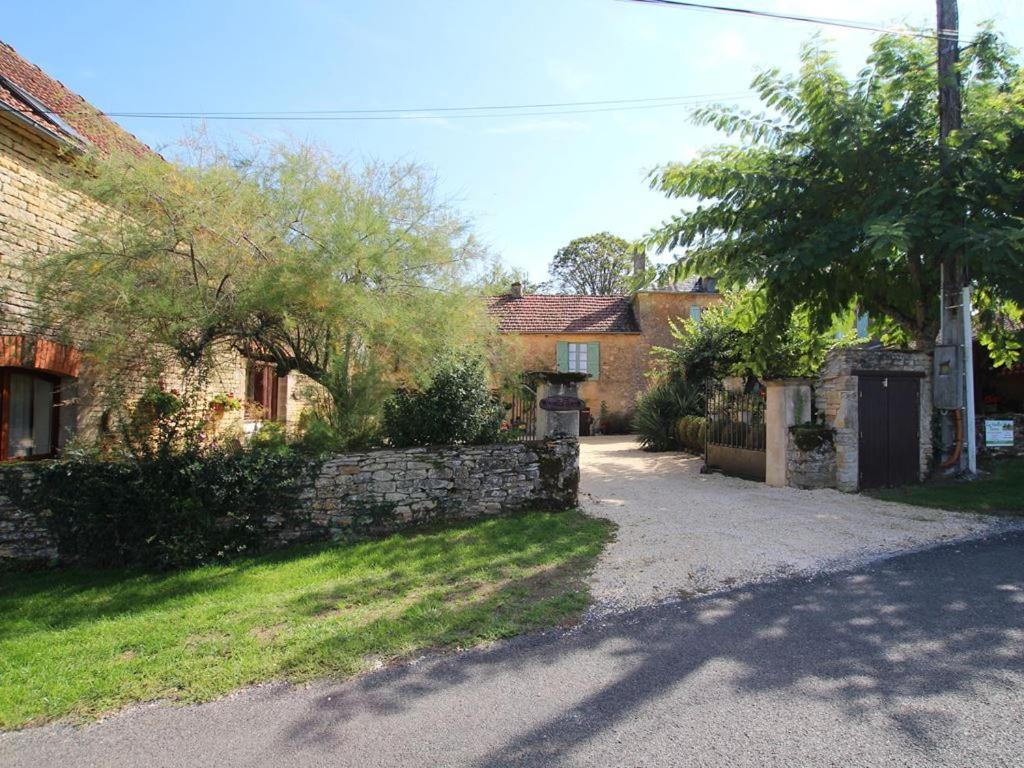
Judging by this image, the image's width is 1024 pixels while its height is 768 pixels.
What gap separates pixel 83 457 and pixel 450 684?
5.47 metres

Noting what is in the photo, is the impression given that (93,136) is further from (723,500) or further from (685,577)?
(723,500)

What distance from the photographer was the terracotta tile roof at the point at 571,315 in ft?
76.9

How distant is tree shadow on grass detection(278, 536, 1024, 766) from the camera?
293 cm

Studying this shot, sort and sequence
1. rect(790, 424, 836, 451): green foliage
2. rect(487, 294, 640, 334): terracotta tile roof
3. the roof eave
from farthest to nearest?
rect(487, 294, 640, 334): terracotta tile roof
rect(790, 424, 836, 451): green foliage
the roof eave

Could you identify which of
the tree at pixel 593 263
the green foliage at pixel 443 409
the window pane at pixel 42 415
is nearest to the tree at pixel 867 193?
the green foliage at pixel 443 409

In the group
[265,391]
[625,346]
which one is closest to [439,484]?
[265,391]

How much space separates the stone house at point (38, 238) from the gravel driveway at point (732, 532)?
5.07 m

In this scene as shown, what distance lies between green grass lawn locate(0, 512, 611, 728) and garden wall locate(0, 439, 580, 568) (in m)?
0.35

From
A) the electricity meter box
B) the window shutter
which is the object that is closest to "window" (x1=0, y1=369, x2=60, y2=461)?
the electricity meter box

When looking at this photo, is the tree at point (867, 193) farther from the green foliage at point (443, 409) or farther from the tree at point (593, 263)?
the tree at point (593, 263)

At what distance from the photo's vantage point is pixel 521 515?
7395 mm

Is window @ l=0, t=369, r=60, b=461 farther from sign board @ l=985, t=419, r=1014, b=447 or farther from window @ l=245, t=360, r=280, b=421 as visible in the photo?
sign board @ l=985, t=419, r=1014, b=447

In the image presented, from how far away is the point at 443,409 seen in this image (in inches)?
289

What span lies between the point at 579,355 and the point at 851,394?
14.6m
